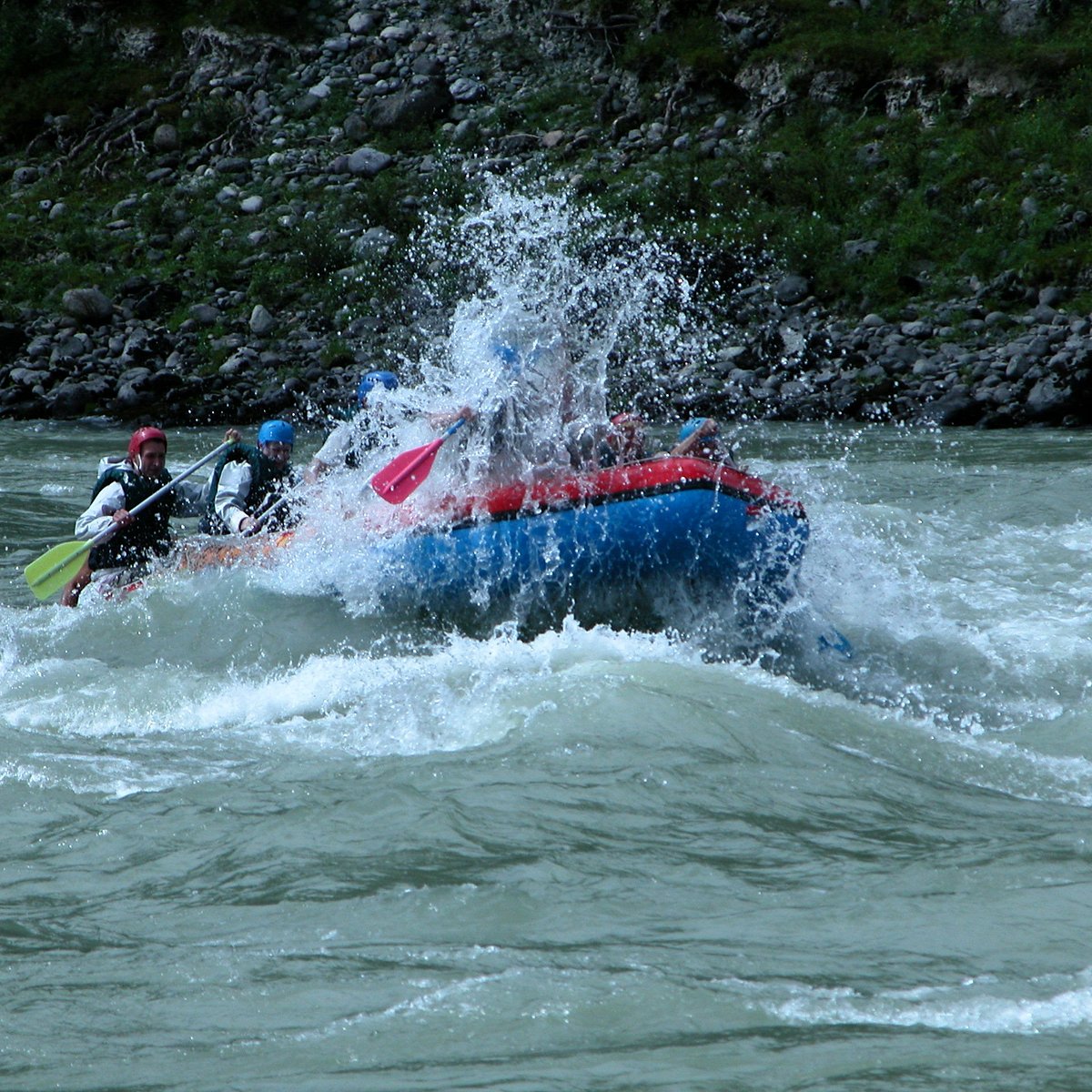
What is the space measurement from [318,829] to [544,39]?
2054 cm

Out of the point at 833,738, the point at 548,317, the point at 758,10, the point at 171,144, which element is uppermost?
the point at 758,10

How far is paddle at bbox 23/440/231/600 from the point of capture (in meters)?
7.58

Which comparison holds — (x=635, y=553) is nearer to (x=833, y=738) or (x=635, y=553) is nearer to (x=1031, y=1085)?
(x=833, y=738)

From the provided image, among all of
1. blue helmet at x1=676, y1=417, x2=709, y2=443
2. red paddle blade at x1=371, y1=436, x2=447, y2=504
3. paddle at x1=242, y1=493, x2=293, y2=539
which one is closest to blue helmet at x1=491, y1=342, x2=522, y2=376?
red paddle blade at x1=371, y1=436, x2=447, y2=504

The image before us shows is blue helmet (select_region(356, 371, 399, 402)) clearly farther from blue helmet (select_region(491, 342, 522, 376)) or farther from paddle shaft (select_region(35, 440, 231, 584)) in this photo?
blue helmet (select_region(491, 342, 522, 376))

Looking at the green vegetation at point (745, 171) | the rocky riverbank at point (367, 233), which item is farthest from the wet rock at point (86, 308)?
the green vegetation at point (745, 171)

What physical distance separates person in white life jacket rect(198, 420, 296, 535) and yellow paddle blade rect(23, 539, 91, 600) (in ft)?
2.24

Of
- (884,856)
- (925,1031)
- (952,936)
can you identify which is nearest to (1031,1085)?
(925,1031)

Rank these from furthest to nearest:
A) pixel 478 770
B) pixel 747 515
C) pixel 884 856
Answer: pixel 747 515, pixel 478 770, pixel 884 856

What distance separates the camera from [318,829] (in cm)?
432

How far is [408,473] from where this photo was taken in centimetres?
674

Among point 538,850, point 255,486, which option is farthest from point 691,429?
point 538,850

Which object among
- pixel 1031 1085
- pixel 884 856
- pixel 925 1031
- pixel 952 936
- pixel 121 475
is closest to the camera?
pixel 1031 1085

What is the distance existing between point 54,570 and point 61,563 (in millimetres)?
70
